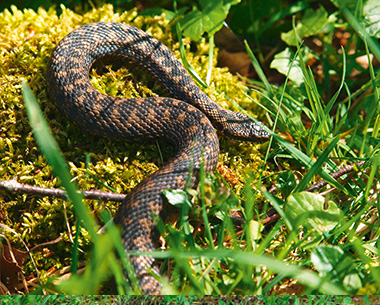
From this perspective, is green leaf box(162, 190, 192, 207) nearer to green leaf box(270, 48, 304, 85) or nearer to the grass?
the grass

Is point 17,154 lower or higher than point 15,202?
higher

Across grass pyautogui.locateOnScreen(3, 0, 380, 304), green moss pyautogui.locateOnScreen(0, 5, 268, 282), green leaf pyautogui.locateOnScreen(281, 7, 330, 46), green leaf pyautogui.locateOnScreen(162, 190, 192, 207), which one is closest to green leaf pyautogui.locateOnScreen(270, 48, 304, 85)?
green leaf pyautogui.locateOnScreen(281, 7, 330, 46)

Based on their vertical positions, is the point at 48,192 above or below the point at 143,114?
below

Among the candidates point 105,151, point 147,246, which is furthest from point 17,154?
point 147,246

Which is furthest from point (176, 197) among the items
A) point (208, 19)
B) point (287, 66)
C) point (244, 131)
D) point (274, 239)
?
point (287, 66)

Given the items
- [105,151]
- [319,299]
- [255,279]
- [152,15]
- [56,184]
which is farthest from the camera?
[152,15]

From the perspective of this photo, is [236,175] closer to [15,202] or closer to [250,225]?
[250,225]

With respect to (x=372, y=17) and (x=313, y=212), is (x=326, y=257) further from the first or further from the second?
(x=372, y=17)
